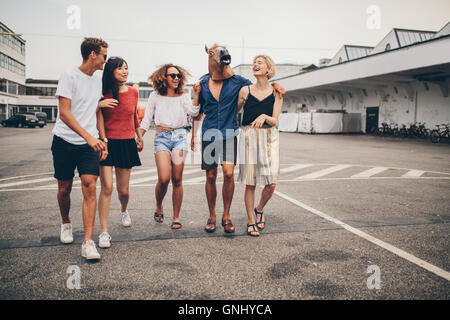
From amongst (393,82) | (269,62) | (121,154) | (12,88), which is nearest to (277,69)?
(393,82)

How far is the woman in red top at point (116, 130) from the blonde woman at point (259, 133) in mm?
1217

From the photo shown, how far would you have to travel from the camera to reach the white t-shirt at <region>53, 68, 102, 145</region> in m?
3.26

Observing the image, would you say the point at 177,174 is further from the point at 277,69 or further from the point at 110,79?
the point at 277,69

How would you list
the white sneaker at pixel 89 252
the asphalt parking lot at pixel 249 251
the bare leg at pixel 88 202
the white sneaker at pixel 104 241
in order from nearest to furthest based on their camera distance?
the asphalt parking lot at pixel 249 251
the white sneaker at pixel 89 252
the bare leg at pixel 88 202
the white sneaker at pixel 104 241

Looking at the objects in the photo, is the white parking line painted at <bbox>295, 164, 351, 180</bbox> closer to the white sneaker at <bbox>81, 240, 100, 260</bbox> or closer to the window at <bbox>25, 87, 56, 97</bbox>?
the white sneaker at <bbox>81, 240, 100, 260</bbox>

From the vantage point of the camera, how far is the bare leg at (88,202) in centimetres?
338

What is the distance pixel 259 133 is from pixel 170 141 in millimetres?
1033

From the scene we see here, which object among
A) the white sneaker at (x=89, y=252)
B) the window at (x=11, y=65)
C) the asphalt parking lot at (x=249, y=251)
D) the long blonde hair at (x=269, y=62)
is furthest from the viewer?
the window at (x=11, y=65)

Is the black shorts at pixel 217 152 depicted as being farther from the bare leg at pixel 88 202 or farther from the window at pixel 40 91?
the window at pixel 40 91

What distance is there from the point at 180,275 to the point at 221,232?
1289 mm

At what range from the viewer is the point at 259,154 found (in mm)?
4227

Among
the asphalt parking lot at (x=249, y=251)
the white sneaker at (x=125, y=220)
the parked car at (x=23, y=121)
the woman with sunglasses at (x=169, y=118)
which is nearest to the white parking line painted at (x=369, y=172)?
the asphalt parking lot at (x=249, y=251)

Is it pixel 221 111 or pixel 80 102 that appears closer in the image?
pixel 80 102
